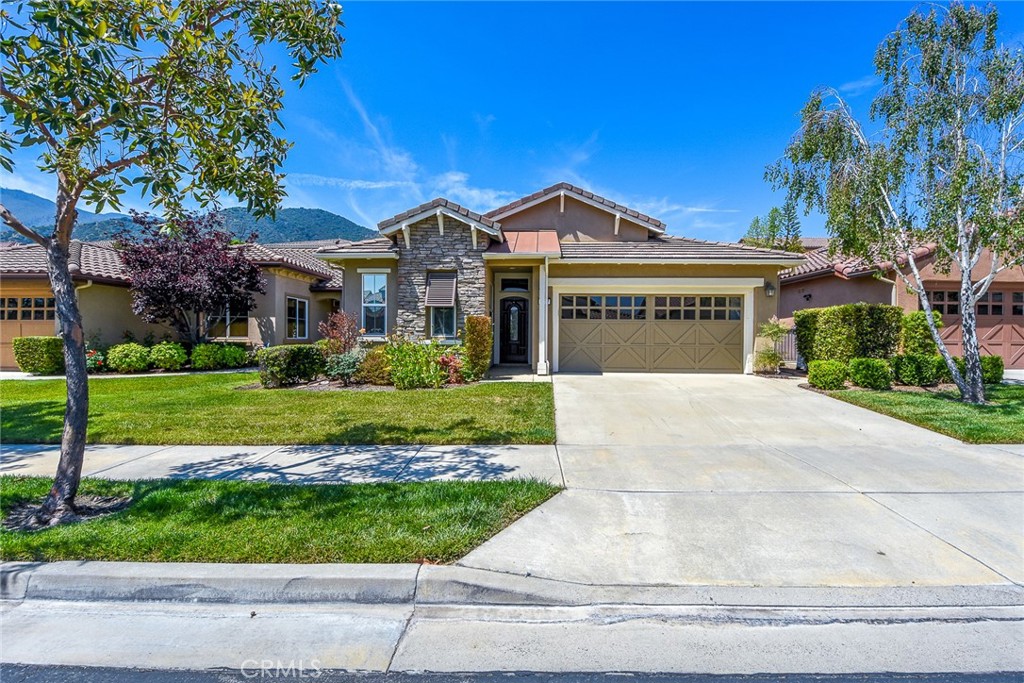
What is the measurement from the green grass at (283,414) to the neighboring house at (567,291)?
10.2ft

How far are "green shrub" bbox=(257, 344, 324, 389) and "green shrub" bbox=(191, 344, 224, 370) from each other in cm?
452

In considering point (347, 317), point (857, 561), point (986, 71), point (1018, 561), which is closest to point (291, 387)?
point (347, 317)

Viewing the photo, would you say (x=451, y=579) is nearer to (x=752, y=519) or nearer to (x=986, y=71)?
(x=752, y=519)

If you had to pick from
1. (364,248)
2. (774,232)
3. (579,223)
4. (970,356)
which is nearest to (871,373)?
(970,356)

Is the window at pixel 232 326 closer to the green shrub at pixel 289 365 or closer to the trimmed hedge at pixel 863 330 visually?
the green shrub at pixel 289 365

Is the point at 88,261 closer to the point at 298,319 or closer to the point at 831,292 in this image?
the point at 298,319

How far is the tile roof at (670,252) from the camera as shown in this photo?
43.8ft

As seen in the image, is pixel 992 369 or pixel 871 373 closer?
pixel 871 373

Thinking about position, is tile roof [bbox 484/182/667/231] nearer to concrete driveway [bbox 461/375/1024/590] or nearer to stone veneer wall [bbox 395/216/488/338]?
stone veneer wall [bbox 395/216/488/338]

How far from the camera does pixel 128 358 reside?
1410 centimetres

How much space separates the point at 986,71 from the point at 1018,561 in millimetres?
9960

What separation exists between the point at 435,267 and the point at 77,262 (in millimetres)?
11672

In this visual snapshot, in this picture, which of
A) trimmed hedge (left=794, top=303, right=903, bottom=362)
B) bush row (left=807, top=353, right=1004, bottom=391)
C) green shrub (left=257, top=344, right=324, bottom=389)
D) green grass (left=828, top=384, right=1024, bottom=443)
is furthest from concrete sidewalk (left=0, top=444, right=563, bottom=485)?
trimmed hedge (left=794, top=303, right=903, bottom=362)

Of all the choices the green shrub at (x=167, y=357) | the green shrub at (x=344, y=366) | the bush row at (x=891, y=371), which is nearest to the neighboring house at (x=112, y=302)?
the green shrub at (x=167, y=357)
